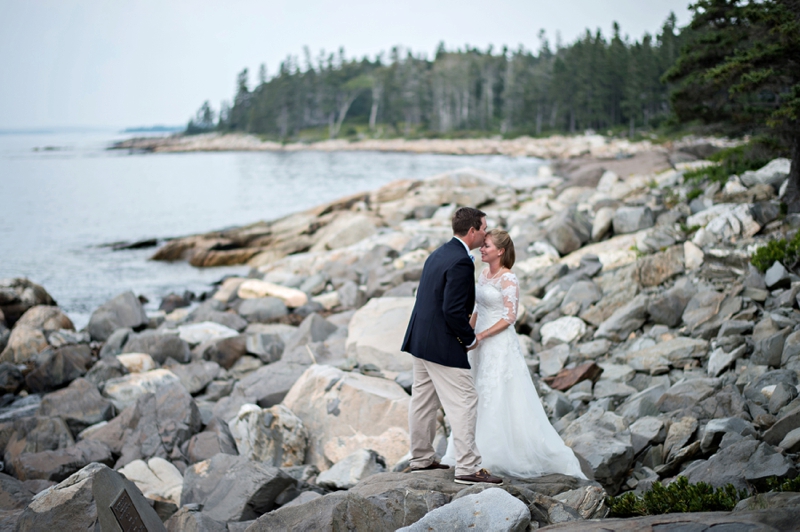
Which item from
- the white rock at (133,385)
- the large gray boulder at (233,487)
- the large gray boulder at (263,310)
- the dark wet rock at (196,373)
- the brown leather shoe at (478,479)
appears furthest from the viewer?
the large gray boulder at (263,310)

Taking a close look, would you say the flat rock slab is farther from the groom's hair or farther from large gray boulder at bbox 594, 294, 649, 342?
large gray boulder at bbox 594, 294, 649, 342

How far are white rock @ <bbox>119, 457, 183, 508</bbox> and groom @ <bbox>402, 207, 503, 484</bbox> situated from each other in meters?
3.37

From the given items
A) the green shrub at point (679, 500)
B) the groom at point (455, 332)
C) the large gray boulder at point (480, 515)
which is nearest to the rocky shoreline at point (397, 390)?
the large gray boulder at point (480, 515)

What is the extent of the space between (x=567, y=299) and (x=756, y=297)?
3.17 meters

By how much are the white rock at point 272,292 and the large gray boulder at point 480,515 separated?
1201cm

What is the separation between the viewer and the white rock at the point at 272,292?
15839 mm

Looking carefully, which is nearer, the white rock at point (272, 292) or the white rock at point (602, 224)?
the white rock at point (602, 224)

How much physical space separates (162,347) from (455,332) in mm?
9130

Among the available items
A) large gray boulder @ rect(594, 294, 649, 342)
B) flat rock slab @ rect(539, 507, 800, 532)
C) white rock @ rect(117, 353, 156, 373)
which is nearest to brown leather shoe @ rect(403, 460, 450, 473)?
flat rock slab @ rect(539, 507, 800, 532)

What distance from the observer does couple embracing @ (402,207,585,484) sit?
500cm

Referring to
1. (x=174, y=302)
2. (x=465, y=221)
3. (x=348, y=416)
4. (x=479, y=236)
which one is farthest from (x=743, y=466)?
(x=174, y=302)

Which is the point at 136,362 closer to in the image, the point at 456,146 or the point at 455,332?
the point at 455,332

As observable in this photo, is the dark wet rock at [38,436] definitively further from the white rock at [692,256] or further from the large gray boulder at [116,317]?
the white rock at [692,256]

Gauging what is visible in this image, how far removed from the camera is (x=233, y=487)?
5898mm
